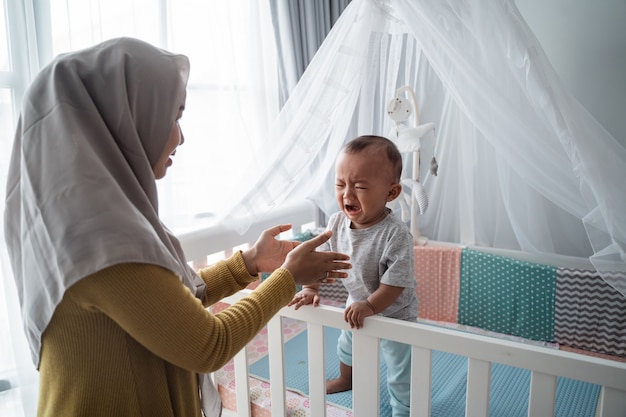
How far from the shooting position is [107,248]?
0.69m

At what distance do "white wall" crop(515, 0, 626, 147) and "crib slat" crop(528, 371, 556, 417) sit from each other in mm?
1815

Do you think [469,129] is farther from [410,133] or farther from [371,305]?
[371,305]

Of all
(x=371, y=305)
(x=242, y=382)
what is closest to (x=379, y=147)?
(x=371, y=305)

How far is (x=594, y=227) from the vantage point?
4.56 ft

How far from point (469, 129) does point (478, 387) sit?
1362mm

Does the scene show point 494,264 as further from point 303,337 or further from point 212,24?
point 212,24

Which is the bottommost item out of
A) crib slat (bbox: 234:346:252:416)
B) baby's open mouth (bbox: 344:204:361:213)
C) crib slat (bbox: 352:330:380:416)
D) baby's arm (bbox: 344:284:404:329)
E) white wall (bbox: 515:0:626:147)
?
crib slat (bbox: 234:346:252:416)

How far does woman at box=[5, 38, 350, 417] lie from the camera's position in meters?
0.70

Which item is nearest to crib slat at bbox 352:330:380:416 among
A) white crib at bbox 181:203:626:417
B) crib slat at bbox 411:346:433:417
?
white crib at bbox 181:203:626:417

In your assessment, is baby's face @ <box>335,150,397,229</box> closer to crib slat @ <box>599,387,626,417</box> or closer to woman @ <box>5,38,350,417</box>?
woman @ <box>5,38,350,417</box>

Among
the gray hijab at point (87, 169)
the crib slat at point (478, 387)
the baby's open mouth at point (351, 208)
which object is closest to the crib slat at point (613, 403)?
the crib slat at point (478, 387)

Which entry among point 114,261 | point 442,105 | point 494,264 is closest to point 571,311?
point 494,264

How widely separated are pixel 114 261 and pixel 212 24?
1584 mm

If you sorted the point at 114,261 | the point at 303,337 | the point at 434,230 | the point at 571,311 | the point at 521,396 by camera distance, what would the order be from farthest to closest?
1. the point at 434,230
2. the point at 303,337
3. the point at 571,311
4. the point at 521,396
5. the point at 114,261
